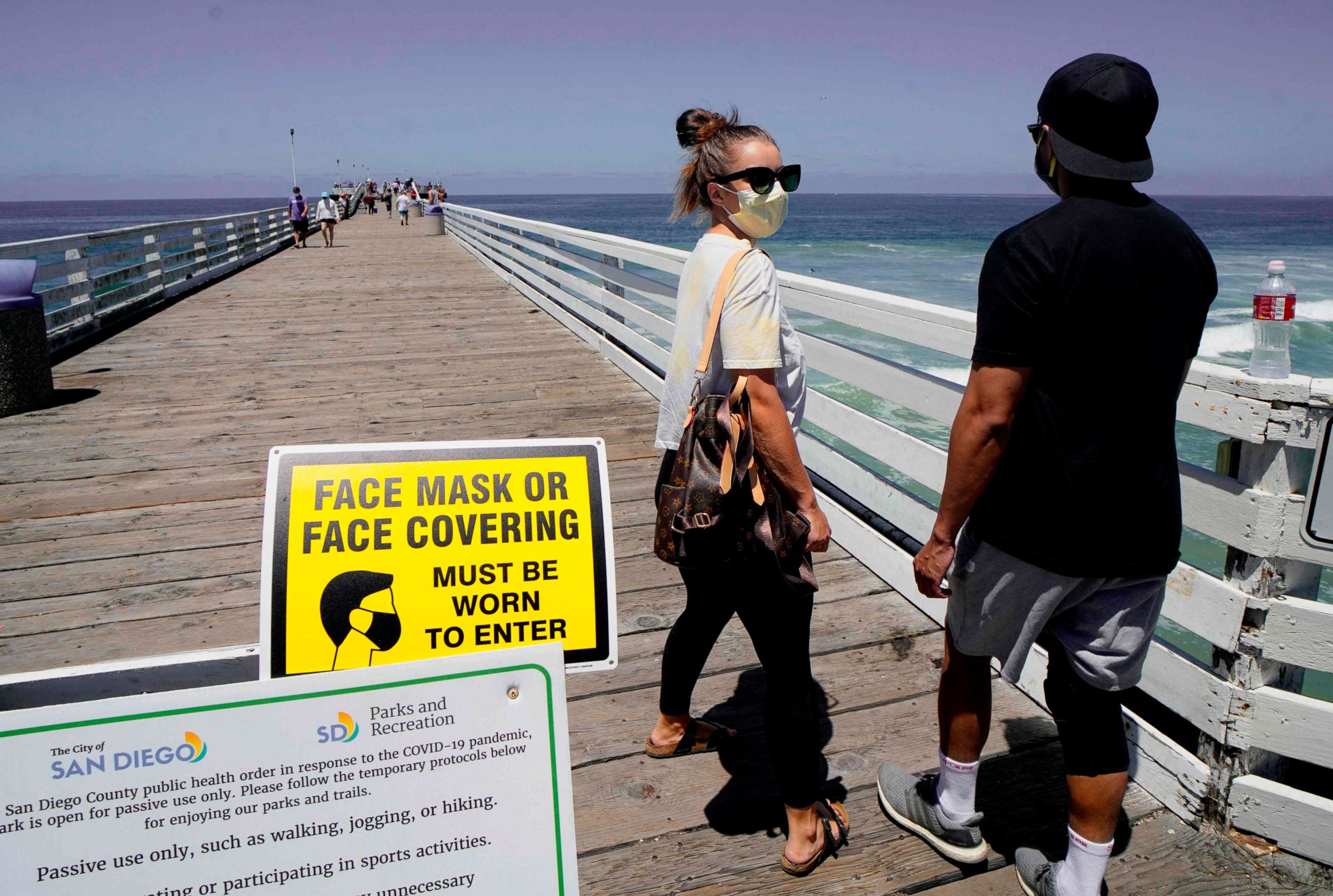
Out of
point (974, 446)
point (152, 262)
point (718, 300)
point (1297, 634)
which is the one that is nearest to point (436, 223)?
point (152, 262)

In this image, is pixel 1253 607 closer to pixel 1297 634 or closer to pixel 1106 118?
pixel 1297 634

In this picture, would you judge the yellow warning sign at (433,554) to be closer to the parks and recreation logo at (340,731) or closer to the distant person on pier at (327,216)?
the parks and recreation logo at (340,731)

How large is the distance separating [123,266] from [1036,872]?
48.9ft

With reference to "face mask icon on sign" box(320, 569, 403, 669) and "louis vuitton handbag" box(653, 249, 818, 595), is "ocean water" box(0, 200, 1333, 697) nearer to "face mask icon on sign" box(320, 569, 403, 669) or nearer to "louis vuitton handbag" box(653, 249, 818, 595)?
"louis vuitton handbag" box(653, 249, 818, 595)

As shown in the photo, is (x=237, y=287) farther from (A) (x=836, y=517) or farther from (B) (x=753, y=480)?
(B) (x=753, y=480)

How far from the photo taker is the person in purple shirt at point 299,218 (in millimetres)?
24938

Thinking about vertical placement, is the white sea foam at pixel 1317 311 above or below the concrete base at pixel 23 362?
below

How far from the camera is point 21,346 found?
702 cm

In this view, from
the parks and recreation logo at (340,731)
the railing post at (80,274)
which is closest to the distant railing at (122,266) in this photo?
the railing post at (80,274)

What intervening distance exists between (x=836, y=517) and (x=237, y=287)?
47.0ft

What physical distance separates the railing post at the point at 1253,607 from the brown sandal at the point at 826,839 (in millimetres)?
952

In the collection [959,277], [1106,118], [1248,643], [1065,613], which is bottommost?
[959,277]

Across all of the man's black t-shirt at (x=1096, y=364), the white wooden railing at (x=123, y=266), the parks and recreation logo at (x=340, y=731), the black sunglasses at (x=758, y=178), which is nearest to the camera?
the parks and recreation logo at (x=340, y=731)

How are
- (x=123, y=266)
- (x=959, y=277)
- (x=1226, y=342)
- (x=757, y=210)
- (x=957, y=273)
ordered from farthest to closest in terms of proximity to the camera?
(x=957, y=273), (x=959, y=277), (x=1226, y=342), (x=123, y=266), (x=757, y=210)
